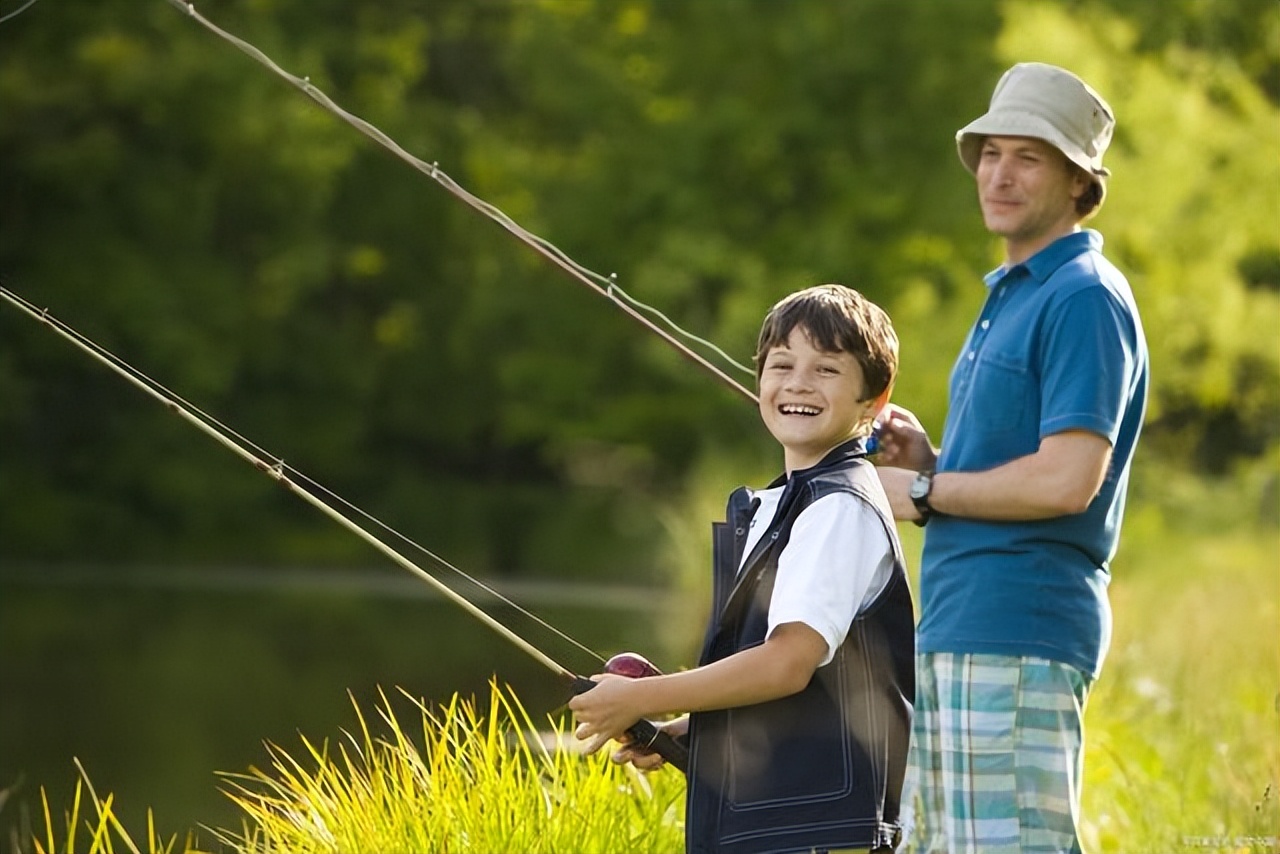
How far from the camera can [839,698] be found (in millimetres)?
2430

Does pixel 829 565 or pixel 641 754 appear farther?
pixel 641 754

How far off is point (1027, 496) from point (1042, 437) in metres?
0.09

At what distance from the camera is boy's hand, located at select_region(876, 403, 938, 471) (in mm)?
3168

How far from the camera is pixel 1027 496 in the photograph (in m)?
2.88

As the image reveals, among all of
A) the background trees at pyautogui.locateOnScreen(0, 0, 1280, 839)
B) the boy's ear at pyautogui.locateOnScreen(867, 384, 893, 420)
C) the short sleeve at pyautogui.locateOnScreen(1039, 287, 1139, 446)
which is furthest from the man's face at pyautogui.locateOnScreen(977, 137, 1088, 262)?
the background trees at pyautogui.locateOnScreen(0, 0, 1280, 839)

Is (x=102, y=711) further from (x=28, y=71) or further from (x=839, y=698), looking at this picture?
(x=28, y=71)

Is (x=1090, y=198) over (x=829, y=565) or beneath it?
over

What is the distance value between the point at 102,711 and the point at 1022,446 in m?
10.4

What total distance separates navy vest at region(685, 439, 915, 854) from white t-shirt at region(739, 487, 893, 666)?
0.02 meters

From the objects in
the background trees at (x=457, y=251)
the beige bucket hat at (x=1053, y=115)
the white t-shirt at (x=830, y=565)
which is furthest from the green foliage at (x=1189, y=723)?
the background trees at (x=457, y=251)

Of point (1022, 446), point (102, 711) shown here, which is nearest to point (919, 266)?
point (102, 711)

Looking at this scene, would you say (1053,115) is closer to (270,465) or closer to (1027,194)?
(1027,194)

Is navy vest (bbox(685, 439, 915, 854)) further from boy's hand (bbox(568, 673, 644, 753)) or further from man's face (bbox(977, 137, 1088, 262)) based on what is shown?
man's face (bbox(977, 137, 1088, 262))

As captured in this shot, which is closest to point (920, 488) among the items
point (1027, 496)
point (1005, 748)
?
point (1027, 496)
